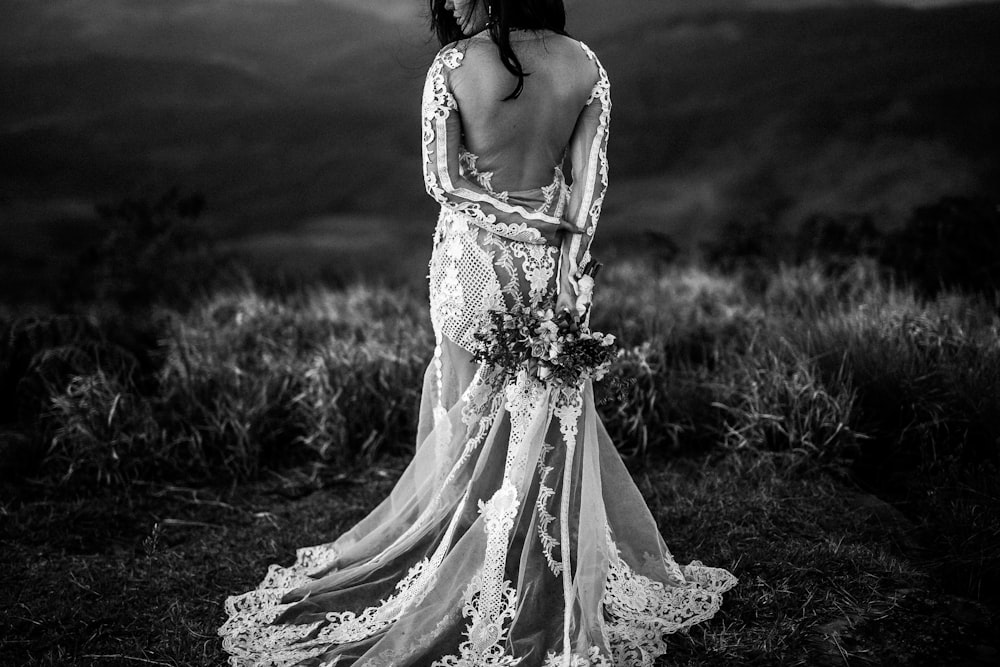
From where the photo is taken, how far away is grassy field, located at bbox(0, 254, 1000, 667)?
9.59 ft

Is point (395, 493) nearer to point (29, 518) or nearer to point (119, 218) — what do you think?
point (29, 518)

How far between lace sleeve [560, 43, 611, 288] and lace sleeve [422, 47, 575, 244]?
0.12 metres

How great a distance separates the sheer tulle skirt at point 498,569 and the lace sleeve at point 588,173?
357 millimetres

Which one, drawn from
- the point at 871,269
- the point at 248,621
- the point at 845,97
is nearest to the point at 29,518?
the point at 248,621

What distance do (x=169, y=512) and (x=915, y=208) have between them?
680cm

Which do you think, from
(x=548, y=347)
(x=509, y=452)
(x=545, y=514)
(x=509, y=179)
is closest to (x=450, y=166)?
(x=509, y=179)

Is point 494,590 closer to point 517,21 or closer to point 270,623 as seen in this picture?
point 270,623

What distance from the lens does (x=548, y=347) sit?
2238mm

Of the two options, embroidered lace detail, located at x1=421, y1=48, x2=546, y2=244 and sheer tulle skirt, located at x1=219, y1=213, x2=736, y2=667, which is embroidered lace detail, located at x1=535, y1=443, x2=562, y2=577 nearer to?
sheer tulle skirt, located at x1=219, y1=213, x2=736, y2=667

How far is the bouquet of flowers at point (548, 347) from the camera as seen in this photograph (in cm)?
224

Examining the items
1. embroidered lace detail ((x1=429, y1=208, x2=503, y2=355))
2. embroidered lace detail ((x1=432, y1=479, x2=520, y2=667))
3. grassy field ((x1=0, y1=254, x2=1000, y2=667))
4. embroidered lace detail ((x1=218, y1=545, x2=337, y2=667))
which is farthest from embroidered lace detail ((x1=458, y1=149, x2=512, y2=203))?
embroidered lace detail ((x1=218, y1=545, x2=337, y2=667))

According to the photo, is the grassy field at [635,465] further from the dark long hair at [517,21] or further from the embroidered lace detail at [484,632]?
the dark long hair at [517,21]

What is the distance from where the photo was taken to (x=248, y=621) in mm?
2889

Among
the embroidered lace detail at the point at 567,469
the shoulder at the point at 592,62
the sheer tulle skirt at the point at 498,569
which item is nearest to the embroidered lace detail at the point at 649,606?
the sheer tulle skirt at the point at 498,569
